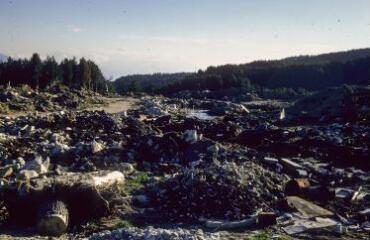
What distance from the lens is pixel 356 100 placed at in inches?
1156

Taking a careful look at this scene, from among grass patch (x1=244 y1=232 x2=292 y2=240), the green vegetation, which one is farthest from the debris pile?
grass patch (x1=244 y1=232 x2=292 y2=240)

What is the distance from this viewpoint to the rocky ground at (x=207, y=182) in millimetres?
8281

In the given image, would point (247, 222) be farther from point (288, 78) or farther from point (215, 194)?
point (288, 78)

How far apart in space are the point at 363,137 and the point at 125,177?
438 inches

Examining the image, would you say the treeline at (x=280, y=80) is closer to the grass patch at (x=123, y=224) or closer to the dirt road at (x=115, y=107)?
the dirt road at (x=115, y=107)

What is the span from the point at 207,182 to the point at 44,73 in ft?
161

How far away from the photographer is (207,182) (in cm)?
956

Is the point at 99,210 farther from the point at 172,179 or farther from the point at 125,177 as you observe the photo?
the point at 125,177

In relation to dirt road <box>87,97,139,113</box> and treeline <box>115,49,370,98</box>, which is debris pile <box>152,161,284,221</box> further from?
treeline <box>115,49,370,98</box>

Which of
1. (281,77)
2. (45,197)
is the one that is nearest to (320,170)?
(45,197)

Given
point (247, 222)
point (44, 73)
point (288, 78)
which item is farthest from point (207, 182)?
point (288, 78)

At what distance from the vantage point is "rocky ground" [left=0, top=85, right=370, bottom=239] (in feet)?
27.2

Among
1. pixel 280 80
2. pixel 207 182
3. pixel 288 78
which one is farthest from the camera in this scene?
pixel 288 78

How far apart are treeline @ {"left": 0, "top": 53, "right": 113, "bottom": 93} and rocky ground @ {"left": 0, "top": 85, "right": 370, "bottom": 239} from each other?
117 feet
